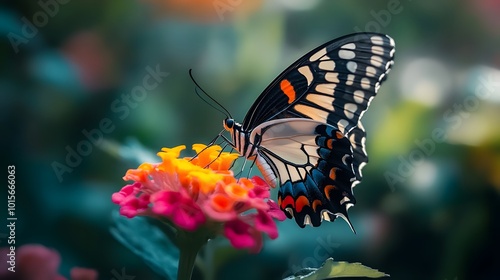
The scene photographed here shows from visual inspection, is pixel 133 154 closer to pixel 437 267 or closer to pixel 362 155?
pixel 362 155

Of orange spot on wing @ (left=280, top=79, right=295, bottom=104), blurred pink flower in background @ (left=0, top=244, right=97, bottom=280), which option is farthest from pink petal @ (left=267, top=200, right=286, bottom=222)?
blurred pink flower in background @ (left=0, top=244, right=97, bottom=280)

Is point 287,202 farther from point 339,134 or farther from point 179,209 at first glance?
point 179,209

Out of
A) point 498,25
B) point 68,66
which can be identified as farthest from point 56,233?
point 498,25

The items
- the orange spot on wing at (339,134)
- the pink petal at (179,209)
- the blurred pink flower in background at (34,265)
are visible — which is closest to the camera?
the pink petal at (179,209)

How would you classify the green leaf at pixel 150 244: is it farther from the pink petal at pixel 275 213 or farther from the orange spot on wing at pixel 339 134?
the orange spot on wing at pixel 339 134

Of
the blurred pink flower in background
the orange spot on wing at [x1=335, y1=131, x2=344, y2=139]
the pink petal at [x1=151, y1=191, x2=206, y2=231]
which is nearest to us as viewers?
the pink petal at [x1=151, y1=191, x2=206, y2=231]

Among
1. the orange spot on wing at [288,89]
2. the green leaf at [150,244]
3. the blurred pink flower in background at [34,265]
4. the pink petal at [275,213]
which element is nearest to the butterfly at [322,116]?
the orange spot on wing at [288,89]

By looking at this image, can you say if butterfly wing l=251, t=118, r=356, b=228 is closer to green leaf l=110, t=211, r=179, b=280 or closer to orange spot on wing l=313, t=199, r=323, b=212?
orange spot on wing l=313, t=199, r=323, b=212
